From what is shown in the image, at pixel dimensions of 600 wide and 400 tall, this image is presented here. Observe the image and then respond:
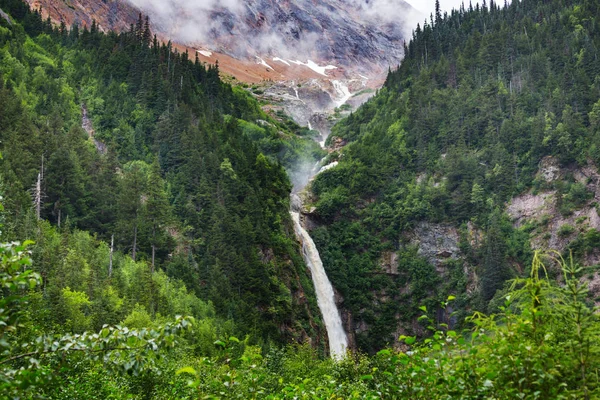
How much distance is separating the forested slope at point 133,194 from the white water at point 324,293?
16.5ft

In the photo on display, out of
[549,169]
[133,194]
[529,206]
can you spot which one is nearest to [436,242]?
[529,206]

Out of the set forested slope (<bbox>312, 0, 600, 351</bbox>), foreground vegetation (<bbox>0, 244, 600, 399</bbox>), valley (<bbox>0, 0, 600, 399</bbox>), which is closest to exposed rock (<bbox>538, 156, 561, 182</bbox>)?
valley (<bbox>0, 0, 600, 399</bbox>)

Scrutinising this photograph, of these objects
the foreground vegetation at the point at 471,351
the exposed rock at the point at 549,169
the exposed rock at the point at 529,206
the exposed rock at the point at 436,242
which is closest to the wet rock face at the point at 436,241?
the exposed rock at the point at 436,242

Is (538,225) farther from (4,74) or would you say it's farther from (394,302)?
(4,74)

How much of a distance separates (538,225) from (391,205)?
3092cm

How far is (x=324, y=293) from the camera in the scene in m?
99.7

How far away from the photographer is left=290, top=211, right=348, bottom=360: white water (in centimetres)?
9338

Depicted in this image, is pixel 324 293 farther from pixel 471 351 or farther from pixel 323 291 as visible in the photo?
pixel 471 351

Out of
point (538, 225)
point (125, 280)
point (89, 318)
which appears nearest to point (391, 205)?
point (538, 225)

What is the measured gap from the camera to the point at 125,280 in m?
60.2

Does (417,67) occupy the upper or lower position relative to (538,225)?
upper

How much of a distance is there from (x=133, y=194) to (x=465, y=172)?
6906 centimetres

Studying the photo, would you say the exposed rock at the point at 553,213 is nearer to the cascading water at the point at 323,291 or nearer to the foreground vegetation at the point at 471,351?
the cascading water at the point at 323,291

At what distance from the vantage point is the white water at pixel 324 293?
93.4 meters
